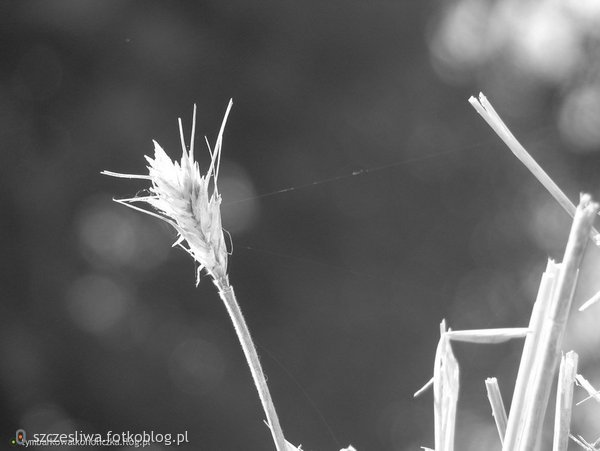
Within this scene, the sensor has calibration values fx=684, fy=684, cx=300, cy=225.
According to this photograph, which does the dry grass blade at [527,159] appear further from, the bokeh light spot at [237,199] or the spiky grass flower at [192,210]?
the bokeh light spot at [237,199]

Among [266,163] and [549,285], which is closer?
[549,285]

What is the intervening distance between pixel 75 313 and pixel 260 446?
210 mm

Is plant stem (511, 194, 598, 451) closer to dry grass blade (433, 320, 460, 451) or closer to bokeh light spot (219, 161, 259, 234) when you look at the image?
dry grass blade (433, 320, 460, 451)

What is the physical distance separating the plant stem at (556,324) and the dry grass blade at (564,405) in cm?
3

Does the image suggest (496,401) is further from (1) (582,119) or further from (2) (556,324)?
(1) (582,119)

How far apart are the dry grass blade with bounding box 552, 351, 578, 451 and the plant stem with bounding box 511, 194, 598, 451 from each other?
1.2 inches

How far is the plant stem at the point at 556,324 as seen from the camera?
9 cm

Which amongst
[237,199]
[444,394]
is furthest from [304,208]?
[444,394]

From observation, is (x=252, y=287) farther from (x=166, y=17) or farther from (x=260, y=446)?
(x=166, y=17)

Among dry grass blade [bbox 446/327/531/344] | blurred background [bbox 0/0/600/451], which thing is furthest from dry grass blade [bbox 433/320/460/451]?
blurred background [bbox 0/0/600/451]

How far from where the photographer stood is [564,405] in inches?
5.3

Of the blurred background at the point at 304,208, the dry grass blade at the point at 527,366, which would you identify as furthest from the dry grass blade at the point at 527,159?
the blurred background at the point at 304,208

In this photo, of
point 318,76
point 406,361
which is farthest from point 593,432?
point 318,76

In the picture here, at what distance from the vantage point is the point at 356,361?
645 mm
